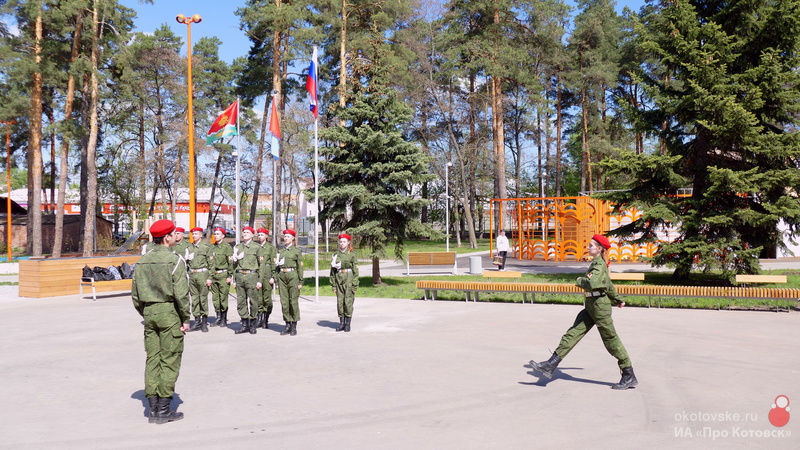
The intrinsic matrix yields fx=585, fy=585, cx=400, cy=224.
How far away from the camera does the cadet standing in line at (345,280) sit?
10531 mm

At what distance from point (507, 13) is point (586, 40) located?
10793mm

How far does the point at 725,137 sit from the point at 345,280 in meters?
12.3

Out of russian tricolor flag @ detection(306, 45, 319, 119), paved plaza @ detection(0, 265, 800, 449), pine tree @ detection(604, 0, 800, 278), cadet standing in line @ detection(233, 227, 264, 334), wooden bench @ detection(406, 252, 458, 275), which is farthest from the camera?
wooden bench @ detection(406, 252, 458, 275)

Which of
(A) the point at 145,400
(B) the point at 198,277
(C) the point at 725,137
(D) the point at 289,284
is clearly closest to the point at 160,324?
(A) the point at 145,400

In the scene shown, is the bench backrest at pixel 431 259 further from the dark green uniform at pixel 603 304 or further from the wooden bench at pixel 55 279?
the dark green uniform at pixel 603 304

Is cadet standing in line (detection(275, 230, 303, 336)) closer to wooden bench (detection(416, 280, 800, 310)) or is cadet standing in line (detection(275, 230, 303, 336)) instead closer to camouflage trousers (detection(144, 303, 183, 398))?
camouflage trousers (detection(144, 303, 183, 398))

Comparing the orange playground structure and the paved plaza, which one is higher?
the orange playground structure

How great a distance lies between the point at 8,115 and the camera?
97.1 feet

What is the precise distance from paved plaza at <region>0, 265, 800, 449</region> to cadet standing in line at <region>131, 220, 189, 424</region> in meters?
0.32

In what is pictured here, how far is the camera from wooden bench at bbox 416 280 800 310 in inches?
491

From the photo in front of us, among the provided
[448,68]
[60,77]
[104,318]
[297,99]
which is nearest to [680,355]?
[104,318]

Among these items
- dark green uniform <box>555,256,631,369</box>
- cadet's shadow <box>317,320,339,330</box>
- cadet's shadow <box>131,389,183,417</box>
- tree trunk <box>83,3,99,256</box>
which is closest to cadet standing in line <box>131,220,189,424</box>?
cadet's shadow <box>131,389,183,417</box>

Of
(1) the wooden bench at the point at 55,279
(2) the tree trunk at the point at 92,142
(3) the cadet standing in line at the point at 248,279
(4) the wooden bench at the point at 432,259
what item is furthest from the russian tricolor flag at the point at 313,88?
(2) the tree trunk at the point at 92,142

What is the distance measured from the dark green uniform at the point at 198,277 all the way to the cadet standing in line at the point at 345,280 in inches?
Result: 97.7
